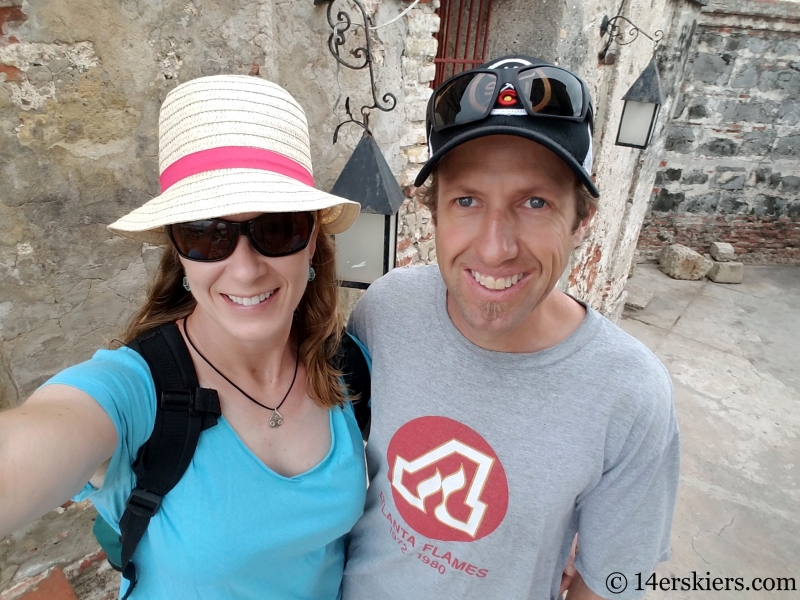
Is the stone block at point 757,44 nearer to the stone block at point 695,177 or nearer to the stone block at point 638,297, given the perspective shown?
the stone block at point 695,177

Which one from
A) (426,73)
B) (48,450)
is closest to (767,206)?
(426,73)

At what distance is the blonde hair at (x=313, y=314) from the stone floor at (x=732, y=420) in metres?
2.87

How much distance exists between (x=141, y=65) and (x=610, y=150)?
3.96 meters

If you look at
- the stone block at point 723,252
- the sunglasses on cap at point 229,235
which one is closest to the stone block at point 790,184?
the stone block at point 723,252

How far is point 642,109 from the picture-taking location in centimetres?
360

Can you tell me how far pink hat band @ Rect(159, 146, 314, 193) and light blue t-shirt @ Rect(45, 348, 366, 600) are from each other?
43 centimetres

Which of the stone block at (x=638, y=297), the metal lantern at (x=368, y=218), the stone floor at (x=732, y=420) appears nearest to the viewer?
the metal lantern at (x=368, y=218)

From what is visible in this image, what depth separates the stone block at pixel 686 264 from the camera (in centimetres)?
779

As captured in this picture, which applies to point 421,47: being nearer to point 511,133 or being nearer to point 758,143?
point 511,133

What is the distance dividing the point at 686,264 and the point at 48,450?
8.74m

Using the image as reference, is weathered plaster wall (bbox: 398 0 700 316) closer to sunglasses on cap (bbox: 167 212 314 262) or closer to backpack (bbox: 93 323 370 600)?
sunglasses on cap (bbox: 167 212 314 262)

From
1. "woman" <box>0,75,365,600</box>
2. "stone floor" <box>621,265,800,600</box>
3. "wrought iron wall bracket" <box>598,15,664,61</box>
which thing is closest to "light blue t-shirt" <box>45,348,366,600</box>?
"woman" <box>0,75,365,600</box>

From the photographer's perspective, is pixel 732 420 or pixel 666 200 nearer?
pixel 732 420

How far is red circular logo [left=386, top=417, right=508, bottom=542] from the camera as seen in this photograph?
117 cm
